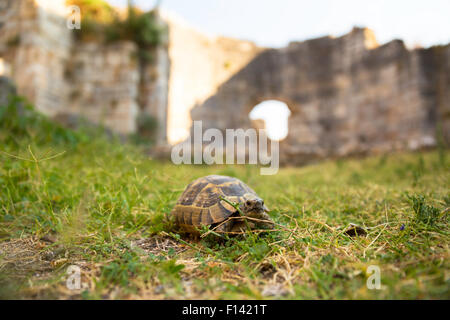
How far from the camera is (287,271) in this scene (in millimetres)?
1330

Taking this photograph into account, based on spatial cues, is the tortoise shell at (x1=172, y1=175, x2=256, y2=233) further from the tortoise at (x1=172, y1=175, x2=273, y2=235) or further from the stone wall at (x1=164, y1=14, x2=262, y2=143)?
the stone wall at (x1=164, y1=14, x2=262, y2=143)

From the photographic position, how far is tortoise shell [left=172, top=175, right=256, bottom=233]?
173 centimetres

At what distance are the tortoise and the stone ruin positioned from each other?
23.5 ft

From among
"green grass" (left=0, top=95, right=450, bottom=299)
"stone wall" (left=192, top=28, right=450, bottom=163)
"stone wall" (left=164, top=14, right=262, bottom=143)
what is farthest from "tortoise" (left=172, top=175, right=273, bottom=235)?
"stone wall" (left=164, top=14, right=262, bottom=143)

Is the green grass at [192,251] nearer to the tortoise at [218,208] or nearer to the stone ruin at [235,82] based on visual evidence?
the tortoise at [218,208]

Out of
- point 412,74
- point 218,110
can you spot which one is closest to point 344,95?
point 412,74

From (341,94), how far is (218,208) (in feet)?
41.6

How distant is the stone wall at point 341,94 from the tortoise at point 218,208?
25.0ft

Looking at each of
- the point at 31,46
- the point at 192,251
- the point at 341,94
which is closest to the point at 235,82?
the point at 341,94

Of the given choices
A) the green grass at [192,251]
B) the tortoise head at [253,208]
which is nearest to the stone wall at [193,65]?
the green grass at [192,251]

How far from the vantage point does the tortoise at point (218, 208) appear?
67.2 inches

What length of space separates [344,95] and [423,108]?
323cm

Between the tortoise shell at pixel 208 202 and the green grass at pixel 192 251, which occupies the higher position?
the tortoise shell at pixel 208 202
